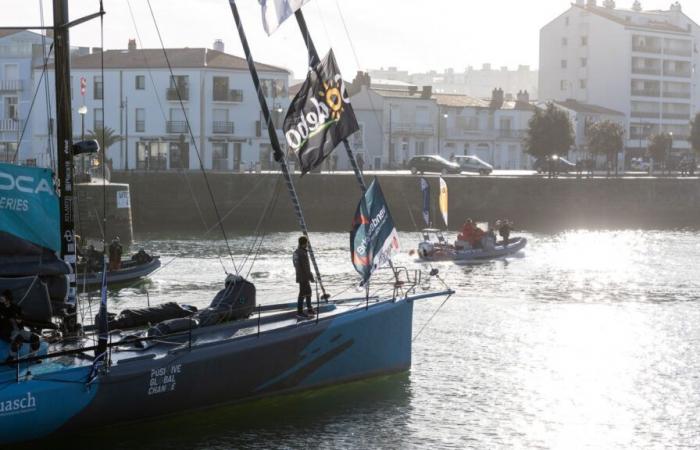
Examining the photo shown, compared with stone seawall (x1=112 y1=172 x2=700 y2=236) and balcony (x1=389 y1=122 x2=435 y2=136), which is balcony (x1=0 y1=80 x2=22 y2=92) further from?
balcony (x1=389 y1=122 x2=435 y2=136)

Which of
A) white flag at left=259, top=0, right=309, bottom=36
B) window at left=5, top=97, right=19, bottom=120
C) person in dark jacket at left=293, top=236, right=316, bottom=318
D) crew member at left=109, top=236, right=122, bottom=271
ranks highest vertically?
window at left=5, top=97, right=19, bottom=120

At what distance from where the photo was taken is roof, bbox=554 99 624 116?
127125 mm

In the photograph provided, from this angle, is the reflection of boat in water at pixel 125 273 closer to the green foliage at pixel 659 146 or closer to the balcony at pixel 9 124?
the balcony at pixel 9 124

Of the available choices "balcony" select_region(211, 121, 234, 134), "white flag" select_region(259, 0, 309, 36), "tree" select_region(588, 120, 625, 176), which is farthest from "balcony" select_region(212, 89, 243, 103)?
"white flag" select_region(259, 0, 309, 36)

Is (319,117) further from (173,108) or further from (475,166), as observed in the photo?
(173,108)

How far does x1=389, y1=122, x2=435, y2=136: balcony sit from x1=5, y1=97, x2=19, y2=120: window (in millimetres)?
38239

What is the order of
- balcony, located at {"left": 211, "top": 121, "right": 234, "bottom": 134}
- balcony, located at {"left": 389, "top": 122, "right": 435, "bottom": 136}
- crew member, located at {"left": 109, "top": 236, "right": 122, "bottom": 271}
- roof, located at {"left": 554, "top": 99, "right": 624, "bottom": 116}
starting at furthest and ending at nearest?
roof, located at {"left": 554, "top": 99, "right": 624, "bottom": 116}
balcony, located at {"left": 389, "top": 122, "right": 435, "bottom": 136}
balcony, located at {"left": 211, "top": 121, "right": 234, "bottom": 134}
crew member, located at {"left": 109, "top": 236, "right": 122, "bottom": 271}

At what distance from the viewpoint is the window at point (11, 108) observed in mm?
98375

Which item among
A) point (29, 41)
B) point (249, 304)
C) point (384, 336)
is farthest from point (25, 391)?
point (29, 41)

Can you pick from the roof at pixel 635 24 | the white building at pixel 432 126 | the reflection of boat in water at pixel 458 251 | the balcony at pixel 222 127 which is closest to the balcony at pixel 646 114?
the roof at pixel 635 24

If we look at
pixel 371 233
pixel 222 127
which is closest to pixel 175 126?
pixel 222 127

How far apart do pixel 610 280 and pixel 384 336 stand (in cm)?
2469

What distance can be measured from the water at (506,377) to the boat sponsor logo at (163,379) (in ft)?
3.08

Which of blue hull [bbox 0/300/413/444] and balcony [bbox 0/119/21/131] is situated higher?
balcony [bbox 0/119/21/131]
